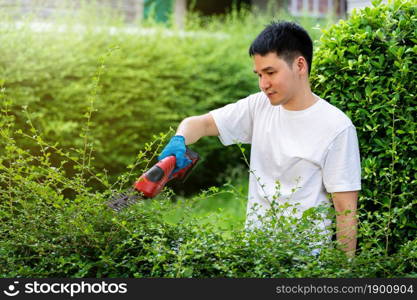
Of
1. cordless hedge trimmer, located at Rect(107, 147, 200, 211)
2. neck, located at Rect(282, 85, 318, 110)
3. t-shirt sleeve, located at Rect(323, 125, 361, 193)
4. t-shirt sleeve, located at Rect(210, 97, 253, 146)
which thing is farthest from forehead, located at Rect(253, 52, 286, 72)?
cordless hedge trimmer, located at Rect(107, 147, 200, 211)

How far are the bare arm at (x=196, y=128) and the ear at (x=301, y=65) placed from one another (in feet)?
1.60

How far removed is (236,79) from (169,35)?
3.12ft

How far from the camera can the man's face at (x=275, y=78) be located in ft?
9.98

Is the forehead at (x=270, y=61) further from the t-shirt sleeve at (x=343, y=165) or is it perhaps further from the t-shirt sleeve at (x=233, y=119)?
the t-shirt sleeve at (x=343, y=165)

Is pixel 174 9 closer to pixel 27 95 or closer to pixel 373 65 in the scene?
pixel 27 95

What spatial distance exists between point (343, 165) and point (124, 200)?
0.93 m

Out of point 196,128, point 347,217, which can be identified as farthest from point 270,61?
point 347,217

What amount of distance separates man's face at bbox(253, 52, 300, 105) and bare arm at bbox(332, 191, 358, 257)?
475 mm

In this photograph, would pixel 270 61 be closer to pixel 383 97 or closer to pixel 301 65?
pixel 301 65

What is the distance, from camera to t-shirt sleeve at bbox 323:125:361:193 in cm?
299

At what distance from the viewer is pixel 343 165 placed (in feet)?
9.84

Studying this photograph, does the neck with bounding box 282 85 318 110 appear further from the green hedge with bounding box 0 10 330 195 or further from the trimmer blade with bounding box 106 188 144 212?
the green hedge with bounding box 0 10 330 195

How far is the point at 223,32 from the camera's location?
9.82 meters

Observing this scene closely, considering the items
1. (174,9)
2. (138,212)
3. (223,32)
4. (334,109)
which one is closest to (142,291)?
(138,212)
